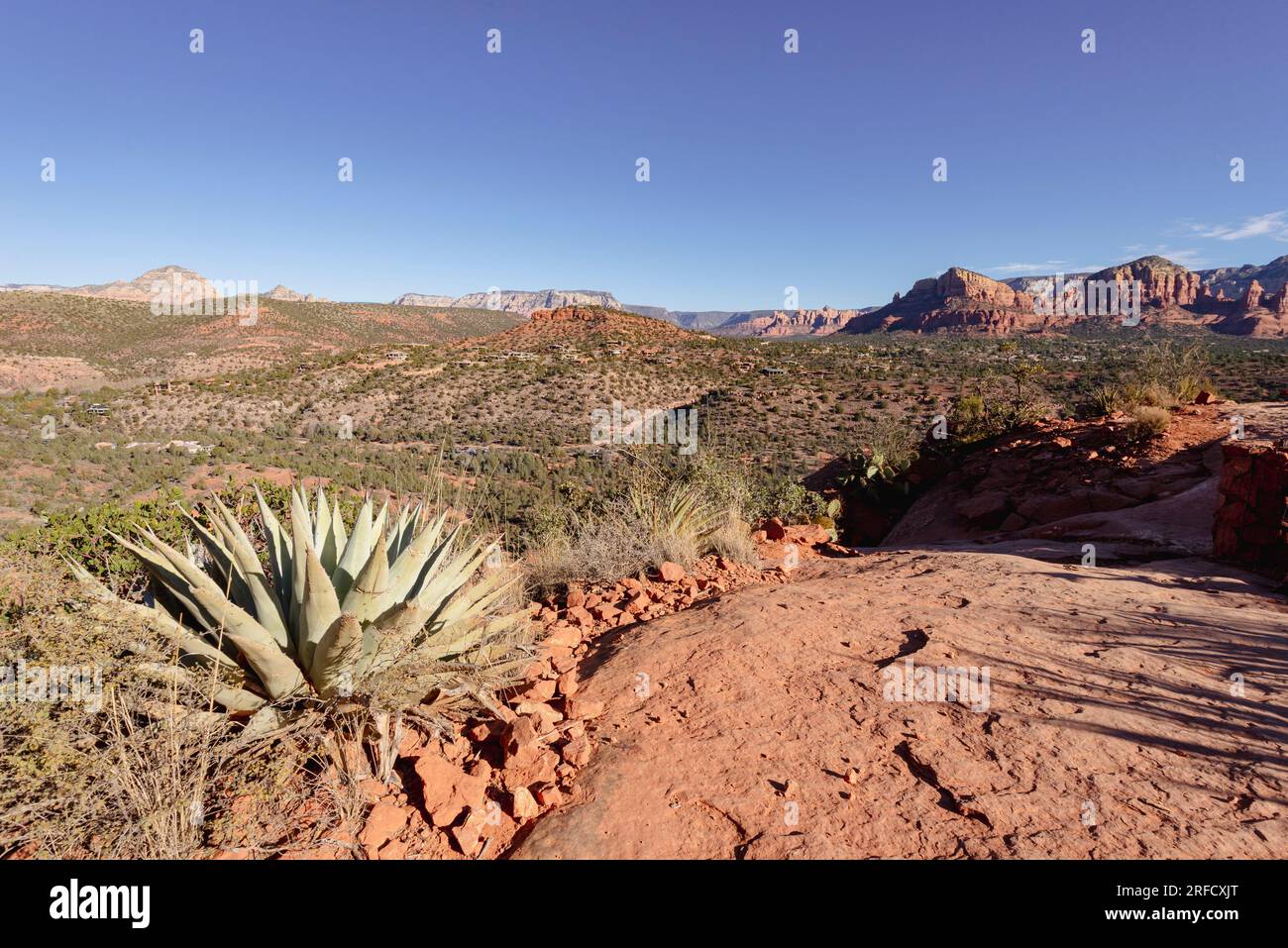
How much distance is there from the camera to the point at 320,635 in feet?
7.79

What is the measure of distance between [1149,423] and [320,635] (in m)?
11.5

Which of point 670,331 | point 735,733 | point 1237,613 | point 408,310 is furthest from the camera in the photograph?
point 408,310

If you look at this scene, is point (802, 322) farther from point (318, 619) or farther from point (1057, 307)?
point (318, 619)

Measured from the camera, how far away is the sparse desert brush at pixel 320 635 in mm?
2229

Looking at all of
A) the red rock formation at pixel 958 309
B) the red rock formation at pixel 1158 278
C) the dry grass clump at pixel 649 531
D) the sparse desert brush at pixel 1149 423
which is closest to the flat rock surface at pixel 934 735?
the dry grass clump at pixel 649 531

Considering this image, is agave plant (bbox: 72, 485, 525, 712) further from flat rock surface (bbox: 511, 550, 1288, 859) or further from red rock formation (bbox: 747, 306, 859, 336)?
red rock formation (bbox: 747, 306, 859, 336)

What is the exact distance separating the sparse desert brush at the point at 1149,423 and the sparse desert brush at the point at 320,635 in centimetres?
1061

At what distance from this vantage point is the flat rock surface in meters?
1.93

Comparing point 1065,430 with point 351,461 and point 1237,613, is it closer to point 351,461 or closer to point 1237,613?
point 1237,613

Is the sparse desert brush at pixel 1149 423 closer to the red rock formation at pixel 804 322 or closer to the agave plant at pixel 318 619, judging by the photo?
the agave plant at pixel 318 619
